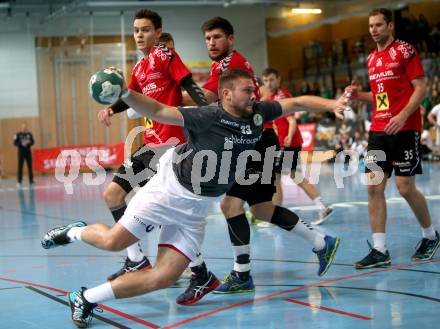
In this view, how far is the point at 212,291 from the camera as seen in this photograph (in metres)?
6.03

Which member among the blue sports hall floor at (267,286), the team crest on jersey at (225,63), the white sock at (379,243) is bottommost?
the blue sports hall floor at (267,286)

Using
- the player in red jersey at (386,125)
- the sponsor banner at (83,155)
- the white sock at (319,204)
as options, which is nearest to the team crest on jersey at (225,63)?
the player in red jersey at (386,125)

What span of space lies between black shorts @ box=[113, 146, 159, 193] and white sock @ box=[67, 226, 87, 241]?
1109mm

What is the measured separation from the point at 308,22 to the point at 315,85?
514 cm

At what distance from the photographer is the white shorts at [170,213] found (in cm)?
508

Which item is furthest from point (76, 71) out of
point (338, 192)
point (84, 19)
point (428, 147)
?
point (338, 192)

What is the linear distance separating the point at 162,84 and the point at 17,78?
2581 cm

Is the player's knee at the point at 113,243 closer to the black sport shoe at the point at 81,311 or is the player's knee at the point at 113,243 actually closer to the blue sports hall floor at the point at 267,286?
the black sport shoe at the point at 81,311

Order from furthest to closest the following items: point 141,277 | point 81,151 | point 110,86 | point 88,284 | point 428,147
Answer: point 81,151 < point 428,147 < point 88,284 < point 141,277 < point 110,86

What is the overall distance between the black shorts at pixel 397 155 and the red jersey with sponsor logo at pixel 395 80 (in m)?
0.11

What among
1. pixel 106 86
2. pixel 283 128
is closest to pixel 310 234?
pixel 106 86

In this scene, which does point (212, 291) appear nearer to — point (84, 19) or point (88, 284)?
point (88, 284)

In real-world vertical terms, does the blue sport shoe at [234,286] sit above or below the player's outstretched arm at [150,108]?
below

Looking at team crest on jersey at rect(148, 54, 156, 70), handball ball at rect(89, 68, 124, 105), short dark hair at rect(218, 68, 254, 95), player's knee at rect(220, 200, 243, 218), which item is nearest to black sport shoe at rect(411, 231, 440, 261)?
player's knee at rect(220, 200, 243, 218)
